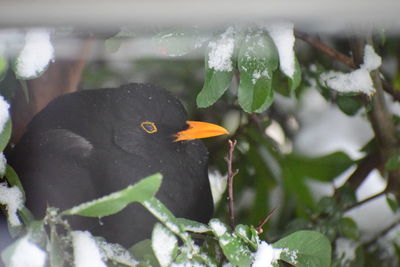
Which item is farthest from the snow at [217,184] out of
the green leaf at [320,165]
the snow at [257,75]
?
the snow at [257,75]

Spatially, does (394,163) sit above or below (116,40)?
below

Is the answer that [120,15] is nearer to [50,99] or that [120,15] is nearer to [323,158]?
[50,99]

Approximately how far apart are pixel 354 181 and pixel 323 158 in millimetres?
87

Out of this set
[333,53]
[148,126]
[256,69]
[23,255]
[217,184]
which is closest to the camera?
[23,255]

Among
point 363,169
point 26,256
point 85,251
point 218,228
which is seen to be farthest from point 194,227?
point 363,169

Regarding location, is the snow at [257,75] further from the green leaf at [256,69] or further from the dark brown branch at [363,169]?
the dark brown branch at [363,169]

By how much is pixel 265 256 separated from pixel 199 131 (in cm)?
30

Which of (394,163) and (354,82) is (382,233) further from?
(354,82)

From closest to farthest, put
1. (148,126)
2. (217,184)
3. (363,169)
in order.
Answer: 1. (148,126)
2. (217,184)
3. (363,169)

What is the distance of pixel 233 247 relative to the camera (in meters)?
1.08

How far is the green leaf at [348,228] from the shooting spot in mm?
1574

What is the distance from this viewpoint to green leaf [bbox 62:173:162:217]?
96cm

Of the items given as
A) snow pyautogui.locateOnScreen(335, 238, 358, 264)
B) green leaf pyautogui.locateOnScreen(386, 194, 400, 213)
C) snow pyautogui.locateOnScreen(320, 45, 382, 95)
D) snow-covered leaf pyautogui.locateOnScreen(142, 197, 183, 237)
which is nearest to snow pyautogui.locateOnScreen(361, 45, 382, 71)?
snow pyautogui.locateOnScreen(320, 45, 382, 95)

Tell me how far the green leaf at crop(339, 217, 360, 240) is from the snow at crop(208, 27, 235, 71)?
52 cm
